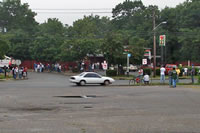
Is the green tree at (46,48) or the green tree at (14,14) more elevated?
the green tree at (14,14)

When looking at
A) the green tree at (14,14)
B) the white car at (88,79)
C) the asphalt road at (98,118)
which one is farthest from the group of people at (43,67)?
the asphalt road at (98,118)

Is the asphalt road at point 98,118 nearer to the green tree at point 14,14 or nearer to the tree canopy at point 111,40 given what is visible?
the tree canopy at point 111,40

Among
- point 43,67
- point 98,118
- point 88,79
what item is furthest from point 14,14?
point 98,118

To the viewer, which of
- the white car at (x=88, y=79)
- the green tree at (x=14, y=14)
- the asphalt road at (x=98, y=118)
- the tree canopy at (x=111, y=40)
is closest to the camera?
the asphalt road at (x=98, y=118)

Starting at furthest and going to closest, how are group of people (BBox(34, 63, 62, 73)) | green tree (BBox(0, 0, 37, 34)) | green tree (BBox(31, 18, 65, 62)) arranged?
green tree (BBox(0, 0, 37, 34)) → green tree (BBox(31, 18, 65, 62)) → group of people (BBox(34, 63, 62, 73))

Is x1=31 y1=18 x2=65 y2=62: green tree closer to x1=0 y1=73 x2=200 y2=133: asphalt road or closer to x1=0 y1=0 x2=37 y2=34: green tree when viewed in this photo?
x1=0 y1=0 x2=37 y2=34: green tree

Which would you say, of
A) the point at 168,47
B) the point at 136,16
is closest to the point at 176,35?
the point at 168,47

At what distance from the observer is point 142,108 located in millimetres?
15453

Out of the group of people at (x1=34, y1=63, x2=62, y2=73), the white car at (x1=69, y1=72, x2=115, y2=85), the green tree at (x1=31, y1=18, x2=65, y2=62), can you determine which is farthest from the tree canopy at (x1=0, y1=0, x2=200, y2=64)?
the white car at (x1=69, y1=72, x2=115, y2=85)

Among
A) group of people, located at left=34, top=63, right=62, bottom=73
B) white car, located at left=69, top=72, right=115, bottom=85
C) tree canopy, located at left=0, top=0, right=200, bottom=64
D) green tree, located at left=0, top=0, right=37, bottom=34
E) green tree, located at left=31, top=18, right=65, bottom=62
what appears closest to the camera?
white car, located at left=69, top=72, right=115, bottom=85

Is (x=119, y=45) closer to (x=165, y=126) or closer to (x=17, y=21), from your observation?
(x=165, y=126)

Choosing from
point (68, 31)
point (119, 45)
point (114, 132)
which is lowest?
point (114, 132)

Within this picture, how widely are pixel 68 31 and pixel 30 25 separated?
701 inches

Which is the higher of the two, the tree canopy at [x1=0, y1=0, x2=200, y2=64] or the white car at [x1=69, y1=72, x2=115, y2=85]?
the tree canopy at [x1=0, y1=0, x2=200, y2=64]
